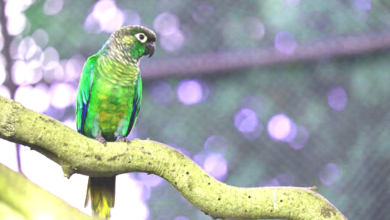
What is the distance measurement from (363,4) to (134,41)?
1319mm

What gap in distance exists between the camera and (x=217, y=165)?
8.30 ft

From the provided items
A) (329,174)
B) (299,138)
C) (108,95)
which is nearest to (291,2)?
(299,138)

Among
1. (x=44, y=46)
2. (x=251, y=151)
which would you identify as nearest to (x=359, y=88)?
(x=251, y=151)

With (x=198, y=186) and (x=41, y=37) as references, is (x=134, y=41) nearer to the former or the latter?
(x=41, y=37)

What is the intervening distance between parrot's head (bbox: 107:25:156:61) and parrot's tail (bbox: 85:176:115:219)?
0.58 m

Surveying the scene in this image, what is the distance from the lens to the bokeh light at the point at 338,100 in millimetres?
2544

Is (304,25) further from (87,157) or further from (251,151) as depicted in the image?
(87,157)

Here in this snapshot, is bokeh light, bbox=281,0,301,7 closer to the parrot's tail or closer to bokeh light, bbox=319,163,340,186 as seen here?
bokeh light, bbox=319,163,340,186

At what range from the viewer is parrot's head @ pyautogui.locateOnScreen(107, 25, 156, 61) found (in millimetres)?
1923

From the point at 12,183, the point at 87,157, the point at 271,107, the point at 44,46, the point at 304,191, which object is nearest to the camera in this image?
the point at 12,183

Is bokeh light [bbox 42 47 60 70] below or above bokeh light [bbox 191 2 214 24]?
below

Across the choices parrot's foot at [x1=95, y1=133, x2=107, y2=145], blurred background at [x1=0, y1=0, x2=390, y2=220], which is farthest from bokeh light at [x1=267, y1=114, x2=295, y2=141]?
parrot's foot at [x1=95, y1=133, x2=107, y2=145]

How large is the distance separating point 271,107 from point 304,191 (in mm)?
1217

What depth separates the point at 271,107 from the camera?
8.40ft
